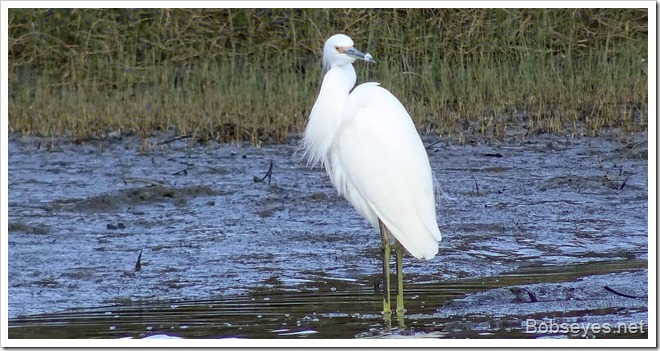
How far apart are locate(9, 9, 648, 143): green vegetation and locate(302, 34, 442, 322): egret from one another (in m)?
3.94

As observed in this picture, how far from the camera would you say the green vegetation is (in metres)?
9.75

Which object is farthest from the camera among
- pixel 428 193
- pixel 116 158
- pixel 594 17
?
pixel 594 17

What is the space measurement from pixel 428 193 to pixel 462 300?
548mm

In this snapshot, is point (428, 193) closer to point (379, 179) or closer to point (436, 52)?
point (379, 179)

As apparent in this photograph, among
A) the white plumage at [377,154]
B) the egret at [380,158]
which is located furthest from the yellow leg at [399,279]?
the white plumage at [377,154]

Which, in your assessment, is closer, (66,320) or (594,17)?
(66,320)

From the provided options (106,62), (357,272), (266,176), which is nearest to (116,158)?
(266,176)

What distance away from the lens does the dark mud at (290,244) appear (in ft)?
15.8

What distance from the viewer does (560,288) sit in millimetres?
5141

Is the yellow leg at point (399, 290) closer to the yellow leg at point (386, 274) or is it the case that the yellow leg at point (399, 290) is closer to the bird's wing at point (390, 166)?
the yellow leg at point (386, 274)

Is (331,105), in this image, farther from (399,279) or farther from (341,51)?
(399,279)

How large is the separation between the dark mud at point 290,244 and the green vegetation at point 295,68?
2.04 ft

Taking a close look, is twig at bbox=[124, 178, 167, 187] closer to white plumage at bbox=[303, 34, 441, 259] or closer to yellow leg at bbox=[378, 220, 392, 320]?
white plumage at bbox=[303, 34, 441, 259]

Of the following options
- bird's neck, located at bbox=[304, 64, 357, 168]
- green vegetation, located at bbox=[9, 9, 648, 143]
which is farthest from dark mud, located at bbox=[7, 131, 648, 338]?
bird's neck, located at bbox=[304, 64, 357, 168]
